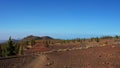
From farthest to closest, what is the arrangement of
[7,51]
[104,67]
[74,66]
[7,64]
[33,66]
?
[7,51] → [7,64] → [33,66] → [74,66] → [104,67]

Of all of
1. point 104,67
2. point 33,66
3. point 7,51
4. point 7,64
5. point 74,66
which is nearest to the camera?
point 104,67

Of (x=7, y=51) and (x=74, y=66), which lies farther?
(x=7, y=51)

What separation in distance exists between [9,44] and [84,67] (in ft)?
72.8

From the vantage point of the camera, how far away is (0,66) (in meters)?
24.5

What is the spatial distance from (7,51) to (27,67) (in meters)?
17.3

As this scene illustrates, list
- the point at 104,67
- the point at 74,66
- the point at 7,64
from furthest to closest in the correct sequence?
the point at 7,64, the point at 74,66, the point at 104,67

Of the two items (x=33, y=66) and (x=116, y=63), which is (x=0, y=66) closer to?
(x=33, y=66)

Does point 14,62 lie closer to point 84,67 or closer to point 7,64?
point 7,64

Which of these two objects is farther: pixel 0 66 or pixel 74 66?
pixel 0 66

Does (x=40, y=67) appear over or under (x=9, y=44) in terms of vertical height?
under

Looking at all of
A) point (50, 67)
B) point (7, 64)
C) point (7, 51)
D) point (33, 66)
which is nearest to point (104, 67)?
point (50, 67)

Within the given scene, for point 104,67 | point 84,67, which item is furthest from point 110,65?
point 84,67

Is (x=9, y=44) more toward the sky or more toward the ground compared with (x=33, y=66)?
more toward the sky

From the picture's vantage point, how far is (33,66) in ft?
78.8
